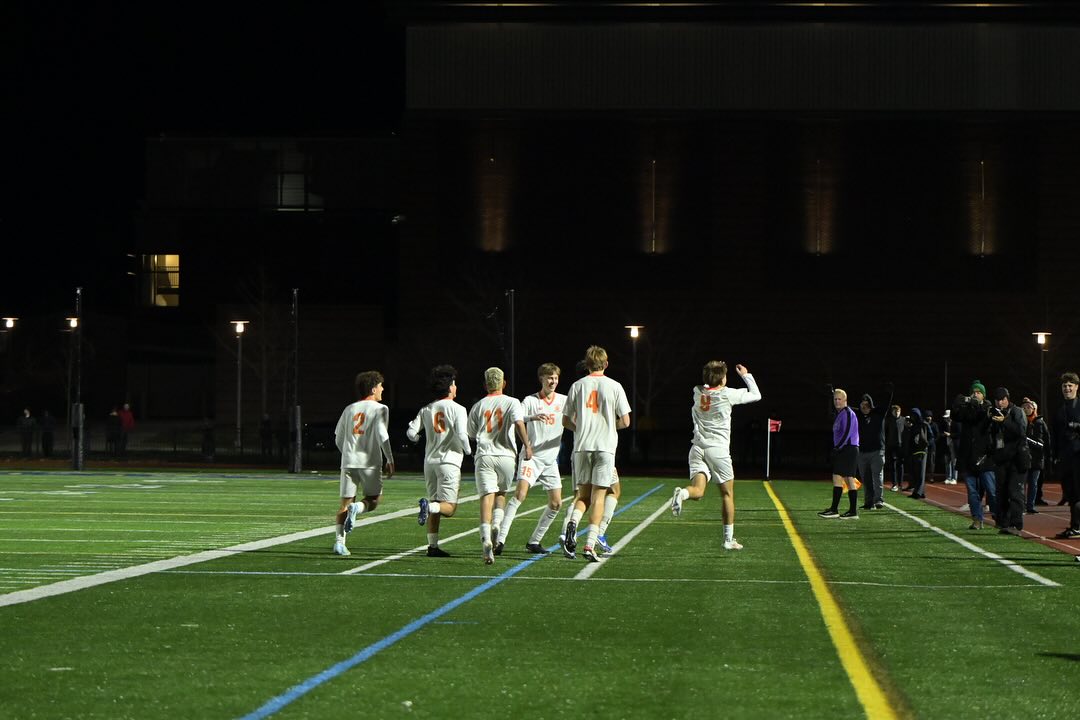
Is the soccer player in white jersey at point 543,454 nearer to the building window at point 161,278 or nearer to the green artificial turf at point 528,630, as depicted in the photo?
the green artificial turf at point 528,630

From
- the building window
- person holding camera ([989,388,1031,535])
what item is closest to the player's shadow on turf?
person holding camera ([989,388,1031,535])

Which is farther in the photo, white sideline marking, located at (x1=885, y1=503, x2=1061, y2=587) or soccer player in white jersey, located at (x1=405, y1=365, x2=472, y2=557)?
soccer player in white jersey, located at (x1=405, y1=365, x2=472, y2=557)

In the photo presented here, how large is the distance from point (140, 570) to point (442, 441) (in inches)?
119

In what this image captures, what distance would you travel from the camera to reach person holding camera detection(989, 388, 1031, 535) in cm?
1978

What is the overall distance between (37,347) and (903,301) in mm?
47372

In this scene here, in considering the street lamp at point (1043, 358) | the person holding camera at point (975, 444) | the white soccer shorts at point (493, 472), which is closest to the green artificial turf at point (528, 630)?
the white soccer shorts at point (493, 472)

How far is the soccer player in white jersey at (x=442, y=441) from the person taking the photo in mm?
15023

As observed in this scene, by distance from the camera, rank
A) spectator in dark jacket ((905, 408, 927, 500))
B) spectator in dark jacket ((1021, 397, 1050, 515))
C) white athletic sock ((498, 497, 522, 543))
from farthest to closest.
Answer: spectator in dark jacket ((905, 408, 927, 500)) < spectator in dark jacket ((1021, 397, 1050, 515)) < white athletic sock ((498, 497, 522, 543))

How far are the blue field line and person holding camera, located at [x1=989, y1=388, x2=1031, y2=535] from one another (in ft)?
27.0

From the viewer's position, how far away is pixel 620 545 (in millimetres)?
17766

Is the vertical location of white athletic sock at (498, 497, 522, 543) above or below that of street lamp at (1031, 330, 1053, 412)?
below

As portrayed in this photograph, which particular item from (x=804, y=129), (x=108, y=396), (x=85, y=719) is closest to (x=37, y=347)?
(x=108, y=396)

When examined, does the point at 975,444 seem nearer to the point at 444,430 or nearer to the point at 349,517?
the point at 444,430

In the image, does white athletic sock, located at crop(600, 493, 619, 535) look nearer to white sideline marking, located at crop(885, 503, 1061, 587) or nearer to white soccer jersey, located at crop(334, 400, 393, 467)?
white soccer jersey, located at crop(334, 400, 393, 467)
